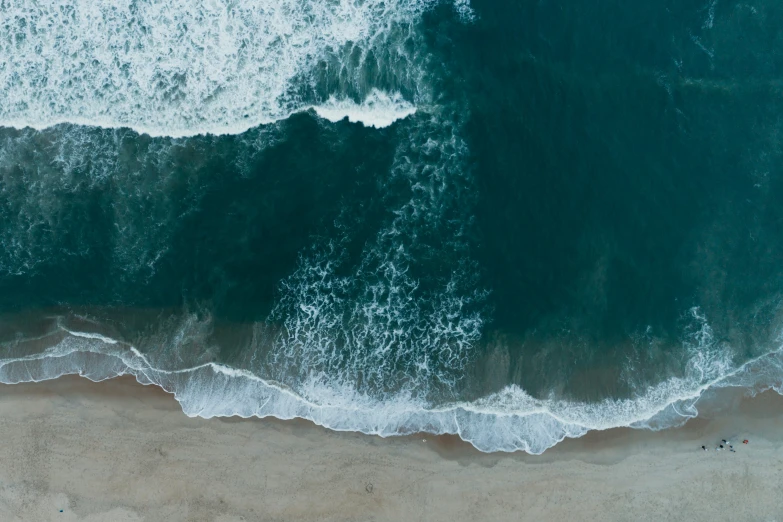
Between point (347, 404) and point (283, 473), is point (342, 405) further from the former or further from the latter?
point (283, 473)

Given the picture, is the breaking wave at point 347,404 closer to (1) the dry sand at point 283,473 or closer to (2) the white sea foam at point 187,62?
(1) the dry sand at point 283,473

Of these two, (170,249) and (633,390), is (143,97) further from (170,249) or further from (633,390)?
(633,390)

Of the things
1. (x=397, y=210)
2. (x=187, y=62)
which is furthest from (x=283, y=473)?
(x=187, y=62)

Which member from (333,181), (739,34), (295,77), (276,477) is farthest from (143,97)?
(739,34)

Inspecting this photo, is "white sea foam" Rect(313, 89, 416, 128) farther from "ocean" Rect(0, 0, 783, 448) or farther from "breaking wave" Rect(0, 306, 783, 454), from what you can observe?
"breaking wave" Rect(0, 306, 783, 454)

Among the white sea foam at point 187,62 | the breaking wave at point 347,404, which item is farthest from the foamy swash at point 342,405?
the white sea foam at point 187,62
